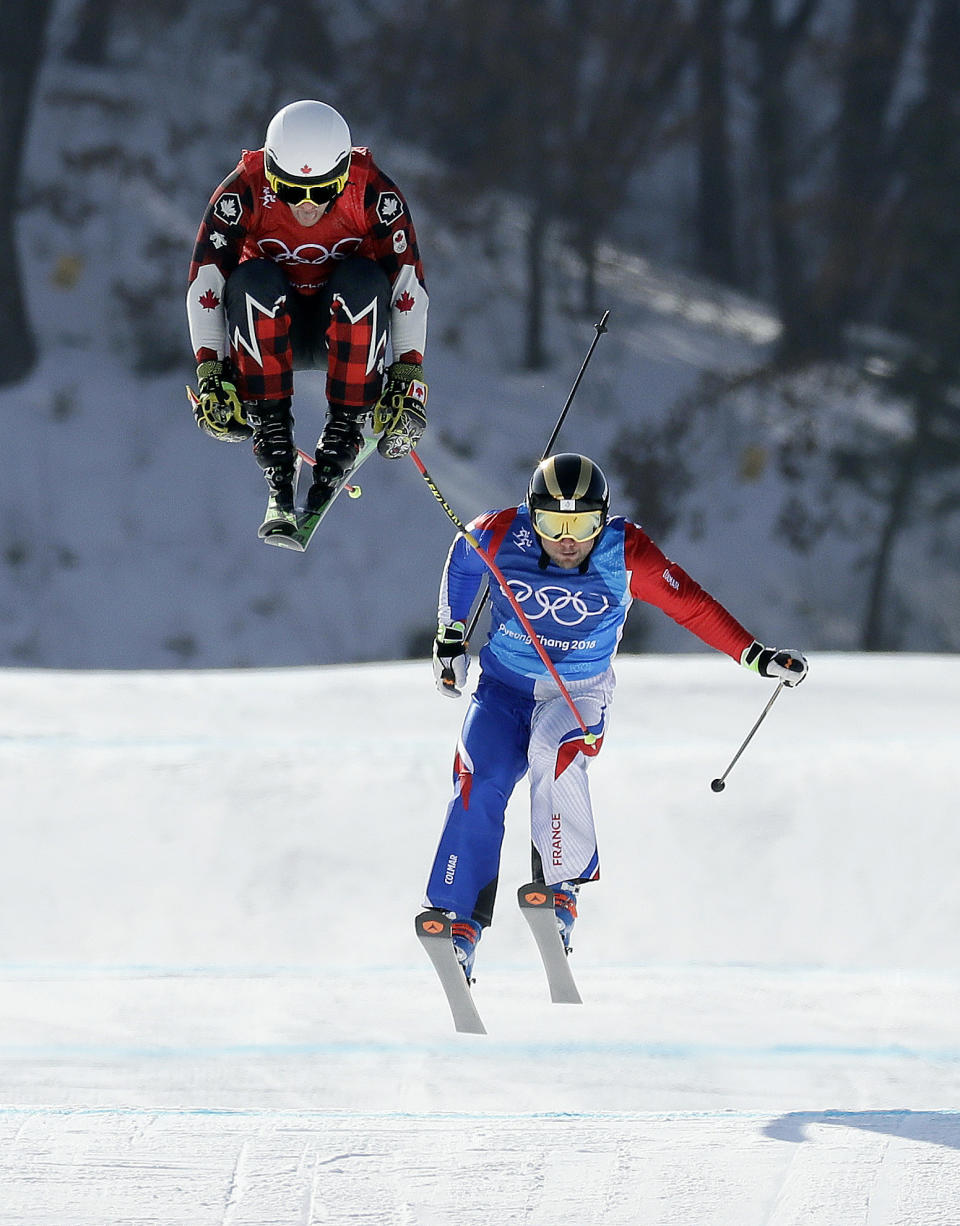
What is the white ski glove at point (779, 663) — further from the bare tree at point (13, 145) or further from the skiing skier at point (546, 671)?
the bare tree at point (13, 145)

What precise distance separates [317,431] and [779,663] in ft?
43.4

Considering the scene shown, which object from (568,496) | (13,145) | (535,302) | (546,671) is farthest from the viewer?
(535,302)

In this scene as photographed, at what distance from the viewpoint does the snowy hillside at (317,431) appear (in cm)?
1722

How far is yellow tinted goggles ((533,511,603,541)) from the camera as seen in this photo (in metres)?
5.00

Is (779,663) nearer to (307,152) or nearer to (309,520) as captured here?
(309,520)

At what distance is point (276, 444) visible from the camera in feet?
17.3

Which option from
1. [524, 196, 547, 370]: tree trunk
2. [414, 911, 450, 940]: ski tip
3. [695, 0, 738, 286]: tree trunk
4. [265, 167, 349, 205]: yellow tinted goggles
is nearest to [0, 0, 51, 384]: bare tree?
[524, 196, 547, 370]: tree trunk

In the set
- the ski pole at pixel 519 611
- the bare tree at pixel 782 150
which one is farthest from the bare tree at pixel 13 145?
the ski pole at pixel 519 611

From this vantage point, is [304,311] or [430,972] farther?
[430,972]

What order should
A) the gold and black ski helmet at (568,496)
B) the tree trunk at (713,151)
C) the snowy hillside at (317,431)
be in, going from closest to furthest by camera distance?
1. the gold and black ski helmet at (568,496)
2. the snowy hillside at (317,431)
3. the tree trunk at (713,151)

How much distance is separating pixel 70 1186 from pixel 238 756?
3.95 meters

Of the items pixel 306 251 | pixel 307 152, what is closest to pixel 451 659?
pixel 306 251

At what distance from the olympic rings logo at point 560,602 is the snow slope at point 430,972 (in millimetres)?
1586

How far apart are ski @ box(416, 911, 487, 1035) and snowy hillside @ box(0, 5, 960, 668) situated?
11943 mm
